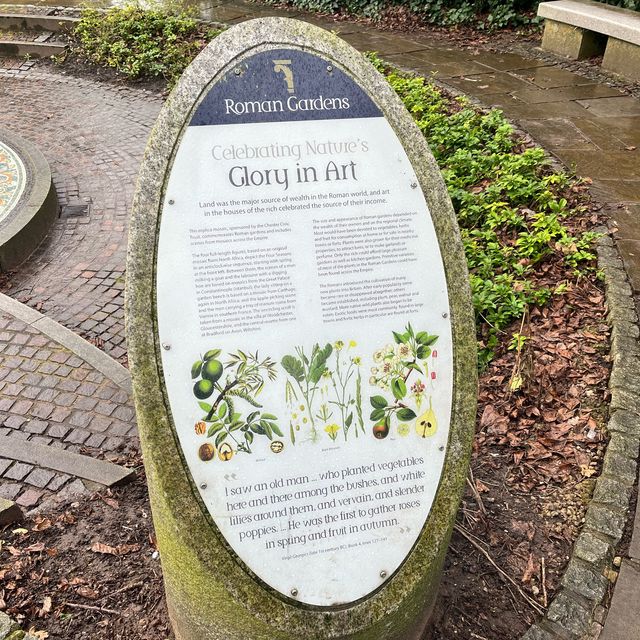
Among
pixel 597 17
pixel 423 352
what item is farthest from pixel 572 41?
pixel 423 352

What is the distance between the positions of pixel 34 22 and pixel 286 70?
33.6 ft

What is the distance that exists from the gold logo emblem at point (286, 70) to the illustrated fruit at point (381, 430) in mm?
1021

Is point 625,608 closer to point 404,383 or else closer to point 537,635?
point 537,635

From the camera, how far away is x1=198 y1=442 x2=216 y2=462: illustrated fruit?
170cm

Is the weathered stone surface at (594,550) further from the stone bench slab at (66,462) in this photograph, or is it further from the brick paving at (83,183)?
the brick paving at (83,183)

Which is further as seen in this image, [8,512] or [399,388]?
[8,512]

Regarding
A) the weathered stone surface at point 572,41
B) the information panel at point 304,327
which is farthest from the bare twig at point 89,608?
the weathered stone surface at point 572,41

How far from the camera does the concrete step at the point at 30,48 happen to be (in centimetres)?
957

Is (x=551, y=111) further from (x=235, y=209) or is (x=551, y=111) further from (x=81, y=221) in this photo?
(x=235, y=209)

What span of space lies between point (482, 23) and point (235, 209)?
340 inches

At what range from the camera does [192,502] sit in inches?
66.9

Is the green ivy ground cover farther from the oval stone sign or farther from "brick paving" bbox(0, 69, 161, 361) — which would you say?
"brick paving" bbox(0, 69, 161, 361)

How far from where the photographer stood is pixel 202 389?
1701 millimetres

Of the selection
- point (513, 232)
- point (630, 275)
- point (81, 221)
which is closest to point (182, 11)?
point (81, 221)
